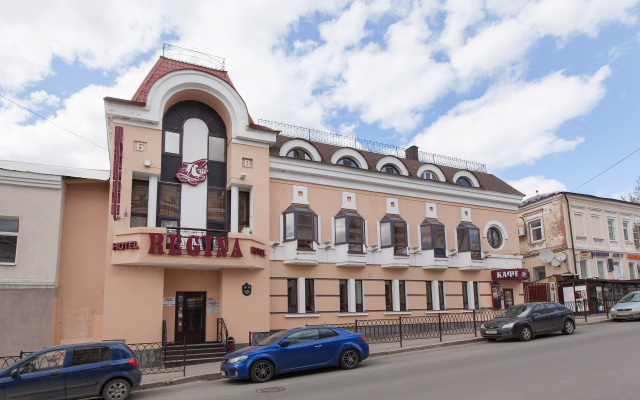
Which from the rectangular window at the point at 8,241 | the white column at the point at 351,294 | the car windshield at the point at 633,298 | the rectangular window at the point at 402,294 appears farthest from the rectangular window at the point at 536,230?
the rectangular window at the point at 8,241

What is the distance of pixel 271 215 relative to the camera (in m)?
21.2

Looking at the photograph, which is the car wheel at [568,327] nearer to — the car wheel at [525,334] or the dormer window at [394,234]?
the car wheel at [525,334]

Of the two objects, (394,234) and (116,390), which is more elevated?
(394,234)

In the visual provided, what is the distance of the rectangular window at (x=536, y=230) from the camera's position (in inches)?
1310

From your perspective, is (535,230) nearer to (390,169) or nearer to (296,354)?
(390,169)

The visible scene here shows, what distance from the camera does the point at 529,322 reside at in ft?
58.1

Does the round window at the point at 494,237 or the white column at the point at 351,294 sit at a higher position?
the round window at the point at 494,237

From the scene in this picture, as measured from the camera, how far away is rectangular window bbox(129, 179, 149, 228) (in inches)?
734

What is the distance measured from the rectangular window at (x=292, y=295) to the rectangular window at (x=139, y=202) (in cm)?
670

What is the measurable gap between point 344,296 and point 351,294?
0.36 meters

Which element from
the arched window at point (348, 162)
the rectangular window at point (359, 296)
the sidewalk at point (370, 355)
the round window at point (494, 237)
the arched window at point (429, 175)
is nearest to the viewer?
the sidewalk at point (370, 355)

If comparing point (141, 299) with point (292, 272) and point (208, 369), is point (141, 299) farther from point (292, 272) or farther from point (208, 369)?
point (292, 272)

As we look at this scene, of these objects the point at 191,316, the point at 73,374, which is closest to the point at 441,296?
the point at 191,316

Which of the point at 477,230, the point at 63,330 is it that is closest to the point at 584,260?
the point at 477,230
